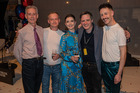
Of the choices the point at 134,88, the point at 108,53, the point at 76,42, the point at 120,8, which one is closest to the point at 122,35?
the point at 108,53

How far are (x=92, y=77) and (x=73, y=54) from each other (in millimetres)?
510

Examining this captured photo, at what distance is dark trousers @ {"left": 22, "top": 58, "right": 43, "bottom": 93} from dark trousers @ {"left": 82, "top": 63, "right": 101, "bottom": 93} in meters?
0.78

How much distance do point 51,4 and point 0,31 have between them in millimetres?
3732

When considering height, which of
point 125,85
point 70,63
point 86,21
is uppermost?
point 86,21

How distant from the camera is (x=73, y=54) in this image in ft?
7.23

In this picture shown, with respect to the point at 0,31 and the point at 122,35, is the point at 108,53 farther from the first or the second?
the point at 0,31

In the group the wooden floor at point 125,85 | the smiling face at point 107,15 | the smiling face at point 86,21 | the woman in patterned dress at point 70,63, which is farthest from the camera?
the wooden floor at point 125,85

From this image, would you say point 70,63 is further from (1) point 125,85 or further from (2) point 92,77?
(1) point 125,85

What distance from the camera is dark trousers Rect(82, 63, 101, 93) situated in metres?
2.14

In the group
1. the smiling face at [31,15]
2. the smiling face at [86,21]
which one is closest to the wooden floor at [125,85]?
the smiling face at [31,15]

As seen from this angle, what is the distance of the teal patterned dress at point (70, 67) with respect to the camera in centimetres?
223

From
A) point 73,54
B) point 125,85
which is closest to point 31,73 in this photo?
point 73,54

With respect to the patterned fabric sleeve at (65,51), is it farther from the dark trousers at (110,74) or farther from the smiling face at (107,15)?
the smiling face at (107,15)

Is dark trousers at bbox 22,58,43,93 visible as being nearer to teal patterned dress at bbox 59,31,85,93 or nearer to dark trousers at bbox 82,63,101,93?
teal patterned dress at bbox 59,31,85,93
